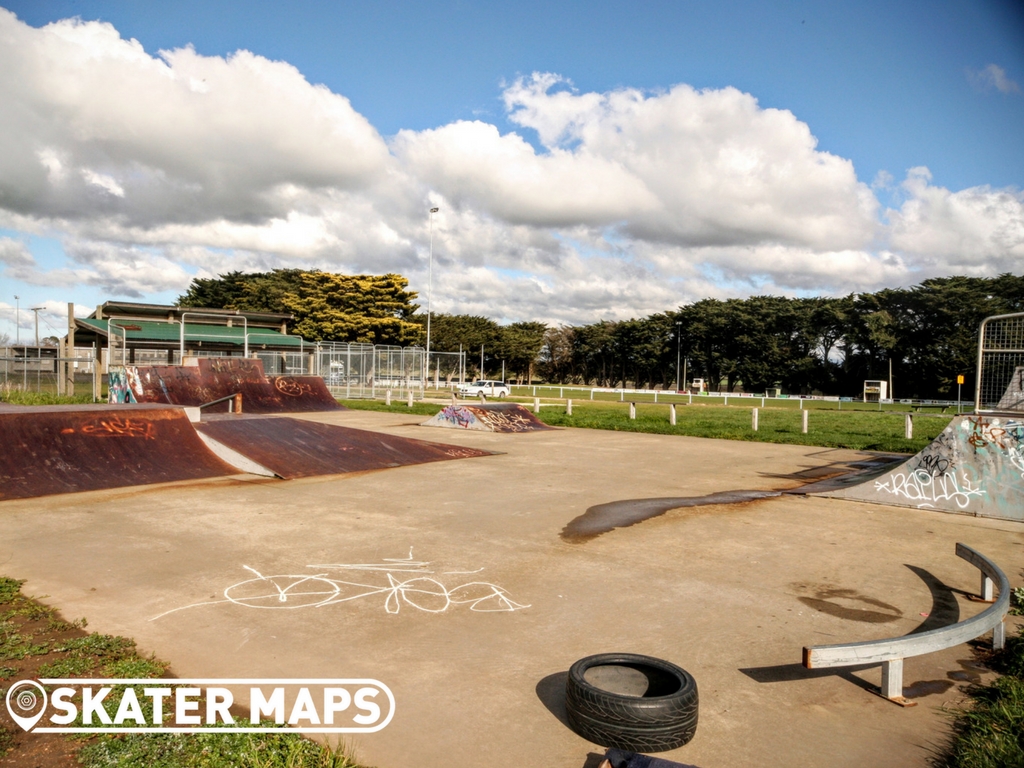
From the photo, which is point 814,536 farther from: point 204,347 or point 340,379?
point 204,347

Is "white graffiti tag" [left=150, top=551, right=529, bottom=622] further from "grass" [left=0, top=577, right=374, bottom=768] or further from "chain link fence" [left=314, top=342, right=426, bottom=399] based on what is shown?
"chain link fence" [left=314, top=342, right=426, bottom=399]

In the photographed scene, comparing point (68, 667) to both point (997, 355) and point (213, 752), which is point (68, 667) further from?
point (997, 355)

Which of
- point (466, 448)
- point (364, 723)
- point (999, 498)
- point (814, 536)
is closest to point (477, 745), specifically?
point (364, 723)

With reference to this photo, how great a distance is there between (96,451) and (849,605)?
423 inches

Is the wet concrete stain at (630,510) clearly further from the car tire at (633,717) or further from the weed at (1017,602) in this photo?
the car tire at (633,717)

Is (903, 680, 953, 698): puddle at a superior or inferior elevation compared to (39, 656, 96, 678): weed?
inferior

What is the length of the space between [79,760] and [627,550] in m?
5.24

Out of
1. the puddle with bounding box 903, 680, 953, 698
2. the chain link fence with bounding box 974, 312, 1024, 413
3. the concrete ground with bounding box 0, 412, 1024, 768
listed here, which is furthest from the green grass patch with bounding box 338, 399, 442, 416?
the puddle with bounding box 903, 680, 953, 698

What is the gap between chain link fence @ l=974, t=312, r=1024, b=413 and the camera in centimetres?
948

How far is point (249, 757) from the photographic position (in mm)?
2992

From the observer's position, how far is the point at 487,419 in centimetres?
2114

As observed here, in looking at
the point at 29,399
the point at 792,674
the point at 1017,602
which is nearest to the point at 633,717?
the point at 792,674

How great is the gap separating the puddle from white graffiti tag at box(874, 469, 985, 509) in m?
6.57

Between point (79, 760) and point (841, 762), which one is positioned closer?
point (79, 760)
